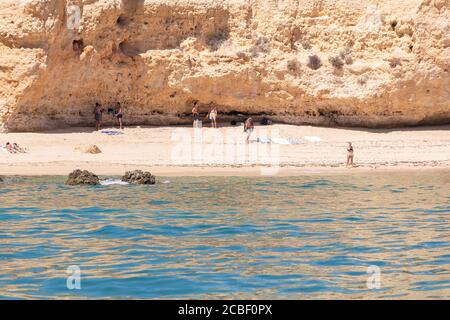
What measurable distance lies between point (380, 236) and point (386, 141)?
13.9m

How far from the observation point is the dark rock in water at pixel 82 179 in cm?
1862

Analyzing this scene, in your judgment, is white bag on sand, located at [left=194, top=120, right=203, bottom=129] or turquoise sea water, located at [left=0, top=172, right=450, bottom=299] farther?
white bag on sand, located at [left=194, top=120, right=203, bottom=129]

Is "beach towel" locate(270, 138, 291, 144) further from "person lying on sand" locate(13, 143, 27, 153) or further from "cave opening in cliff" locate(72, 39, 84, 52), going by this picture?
"person lying on sand" locate(13, 143, 27, 153)

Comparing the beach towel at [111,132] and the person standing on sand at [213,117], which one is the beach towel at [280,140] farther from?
the beach towel at [111,132]

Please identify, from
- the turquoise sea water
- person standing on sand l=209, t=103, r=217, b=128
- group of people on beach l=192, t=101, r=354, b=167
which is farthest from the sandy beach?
the turquoise sea water

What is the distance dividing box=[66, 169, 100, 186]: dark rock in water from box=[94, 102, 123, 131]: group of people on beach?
7566mm

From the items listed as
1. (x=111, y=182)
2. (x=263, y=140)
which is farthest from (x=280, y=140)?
(x=111, y=182)

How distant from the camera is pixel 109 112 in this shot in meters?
27.1

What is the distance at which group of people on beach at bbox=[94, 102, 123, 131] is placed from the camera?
2631 cm

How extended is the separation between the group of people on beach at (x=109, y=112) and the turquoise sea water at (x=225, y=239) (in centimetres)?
736

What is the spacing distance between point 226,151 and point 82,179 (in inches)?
256

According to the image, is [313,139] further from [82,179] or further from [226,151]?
[82,179]

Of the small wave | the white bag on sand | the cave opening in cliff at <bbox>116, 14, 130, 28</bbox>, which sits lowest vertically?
the small wave
